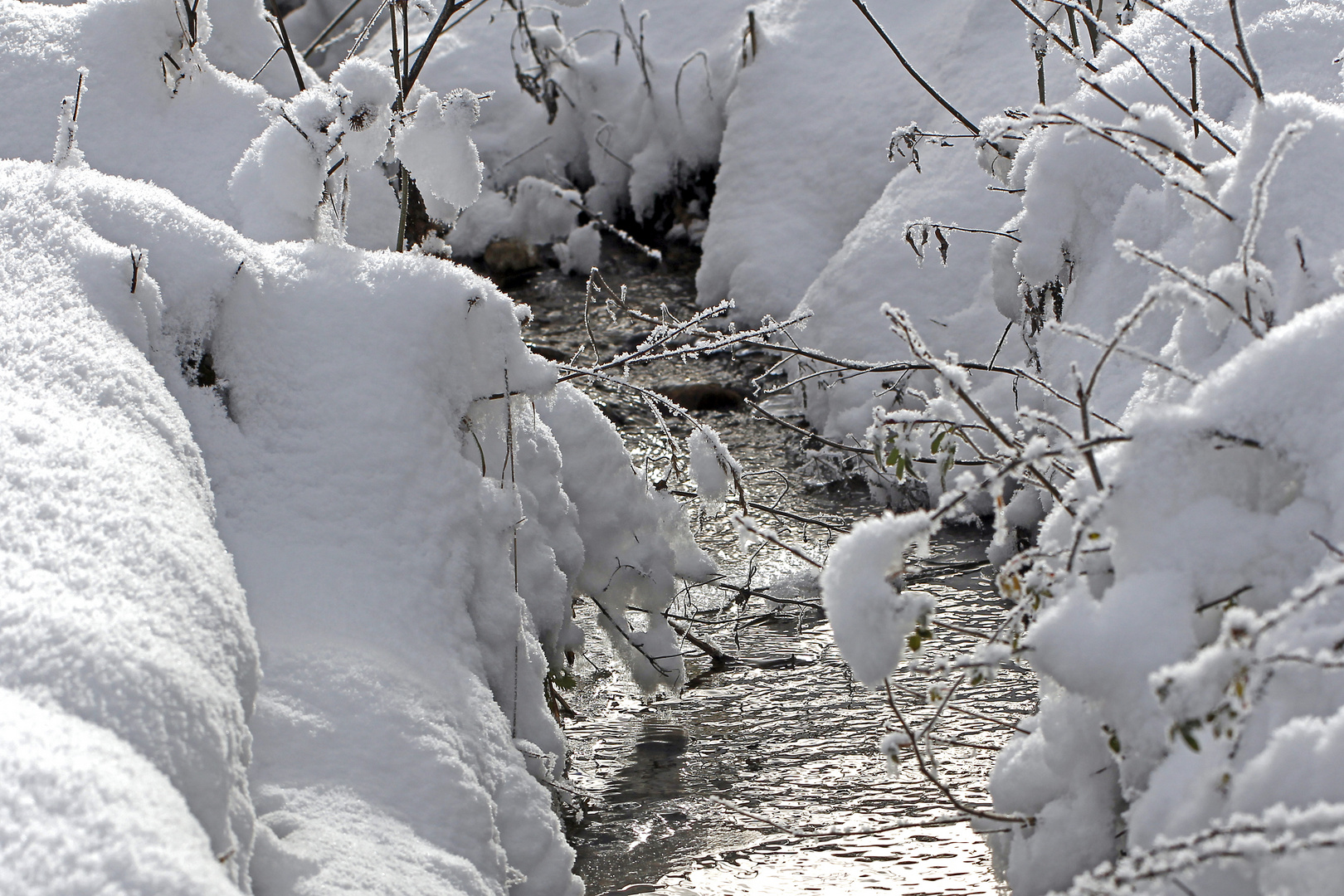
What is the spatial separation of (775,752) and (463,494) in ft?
4.38

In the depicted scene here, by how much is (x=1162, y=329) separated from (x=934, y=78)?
448cm

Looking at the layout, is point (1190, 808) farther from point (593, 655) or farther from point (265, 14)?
point (265, 14)

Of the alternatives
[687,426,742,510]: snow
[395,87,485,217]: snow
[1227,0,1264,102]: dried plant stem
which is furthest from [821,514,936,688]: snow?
[395,87,485,217]: snow

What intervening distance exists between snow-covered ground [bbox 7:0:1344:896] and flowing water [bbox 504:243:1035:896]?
0.29m

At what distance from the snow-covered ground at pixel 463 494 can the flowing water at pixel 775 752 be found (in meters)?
0.29

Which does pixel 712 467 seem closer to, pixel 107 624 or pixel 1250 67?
pixel 1250 67

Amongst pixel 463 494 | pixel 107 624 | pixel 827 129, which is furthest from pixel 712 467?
pixel 827 129

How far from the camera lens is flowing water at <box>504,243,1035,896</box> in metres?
3.13

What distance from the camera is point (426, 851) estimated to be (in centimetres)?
221

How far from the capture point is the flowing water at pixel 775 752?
10.3ft

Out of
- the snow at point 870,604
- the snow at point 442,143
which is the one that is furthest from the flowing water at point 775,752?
the snow at point 442,143

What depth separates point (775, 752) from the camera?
3705mm

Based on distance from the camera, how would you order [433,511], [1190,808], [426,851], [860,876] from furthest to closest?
[860,876], [433,511], [426,851], [1190,808]

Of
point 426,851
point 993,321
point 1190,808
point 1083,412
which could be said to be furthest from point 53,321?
point 993,321
